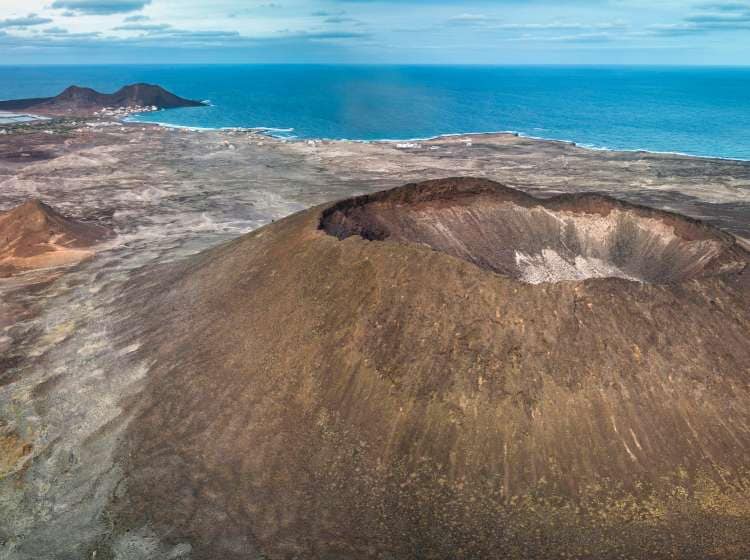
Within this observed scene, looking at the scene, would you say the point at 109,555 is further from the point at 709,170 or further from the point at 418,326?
the point at 709,170

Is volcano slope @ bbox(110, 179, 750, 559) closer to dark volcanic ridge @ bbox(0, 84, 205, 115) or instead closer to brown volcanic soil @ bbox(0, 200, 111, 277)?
brown volcanic soil @ bbox(0, 200, 111, 277)

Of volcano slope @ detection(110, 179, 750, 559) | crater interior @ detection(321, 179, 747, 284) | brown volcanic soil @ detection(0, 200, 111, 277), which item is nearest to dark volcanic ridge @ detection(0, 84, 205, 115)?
brown volcanic soil @ detection(0, 200, 111, 277)

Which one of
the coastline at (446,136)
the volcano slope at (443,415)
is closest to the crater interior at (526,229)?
the volcano slope at (443,415)

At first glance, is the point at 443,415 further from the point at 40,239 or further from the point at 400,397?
the point at 40,239

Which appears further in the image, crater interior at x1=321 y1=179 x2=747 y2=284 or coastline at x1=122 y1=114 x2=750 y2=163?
coastline at x1=122 y1=114 x2=750 y2=163

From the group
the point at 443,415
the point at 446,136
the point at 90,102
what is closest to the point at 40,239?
the point at 443,415

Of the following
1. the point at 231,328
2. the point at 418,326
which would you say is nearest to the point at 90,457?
the point at 231,328
